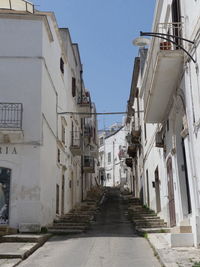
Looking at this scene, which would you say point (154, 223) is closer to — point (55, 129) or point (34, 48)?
point (55, 129)

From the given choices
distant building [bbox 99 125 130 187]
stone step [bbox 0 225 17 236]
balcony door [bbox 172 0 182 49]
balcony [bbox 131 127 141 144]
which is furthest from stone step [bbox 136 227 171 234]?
distant building [bbox 99 125 130 187]

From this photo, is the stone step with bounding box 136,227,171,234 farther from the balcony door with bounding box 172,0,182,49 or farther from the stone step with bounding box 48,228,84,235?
the balcony door with bounding box 172,0,182,49

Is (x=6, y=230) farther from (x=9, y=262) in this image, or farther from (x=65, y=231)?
(x=9, y=262)

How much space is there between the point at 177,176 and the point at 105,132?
187 feet

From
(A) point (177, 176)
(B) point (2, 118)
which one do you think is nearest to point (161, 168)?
(A) point (177, 176)

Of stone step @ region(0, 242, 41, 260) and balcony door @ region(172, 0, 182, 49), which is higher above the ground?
balcony door @ region(172, 0, 182, 49)

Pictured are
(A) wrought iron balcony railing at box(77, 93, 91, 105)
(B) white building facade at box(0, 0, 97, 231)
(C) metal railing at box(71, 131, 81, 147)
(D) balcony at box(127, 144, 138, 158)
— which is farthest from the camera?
(A) wrought iron balcony railing at box(77, 93, 91, 105)

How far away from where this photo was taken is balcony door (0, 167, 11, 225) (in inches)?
562

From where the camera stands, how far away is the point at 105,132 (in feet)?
228

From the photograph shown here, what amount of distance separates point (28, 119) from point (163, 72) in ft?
21.1

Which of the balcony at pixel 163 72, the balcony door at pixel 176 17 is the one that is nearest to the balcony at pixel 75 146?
the balcony at pixel 163 72

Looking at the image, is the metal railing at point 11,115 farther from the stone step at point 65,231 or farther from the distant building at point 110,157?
the distant building at point 110,157

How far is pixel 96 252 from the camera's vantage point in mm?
10055

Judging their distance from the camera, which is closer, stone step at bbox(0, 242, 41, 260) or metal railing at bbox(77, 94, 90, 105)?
stone step at bbox(0, 242, 41, 260)
